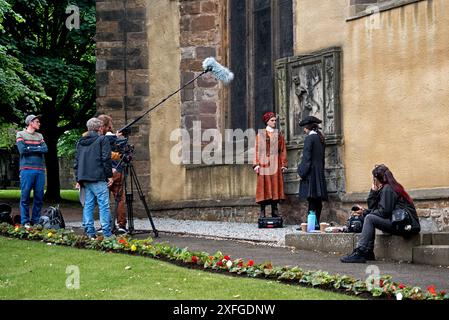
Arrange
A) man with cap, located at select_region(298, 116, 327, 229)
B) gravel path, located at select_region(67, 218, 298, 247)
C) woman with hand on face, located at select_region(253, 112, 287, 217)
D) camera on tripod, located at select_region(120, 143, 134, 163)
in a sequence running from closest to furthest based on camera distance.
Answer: camera on tripod, located at select_region(120, 143, 134, 163)
gravel path, located at select_region(67, 218, 298, 247)
man with cap, located at select_region(298, 116, 327, 229)
woman with hand on face, located at select_region(253, 112, 287, 217)

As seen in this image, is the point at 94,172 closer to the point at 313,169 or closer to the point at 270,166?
the point at 313,169

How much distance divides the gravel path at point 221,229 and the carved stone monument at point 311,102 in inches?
47.5

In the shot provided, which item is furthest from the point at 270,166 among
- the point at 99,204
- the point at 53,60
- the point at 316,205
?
the point at 53,60

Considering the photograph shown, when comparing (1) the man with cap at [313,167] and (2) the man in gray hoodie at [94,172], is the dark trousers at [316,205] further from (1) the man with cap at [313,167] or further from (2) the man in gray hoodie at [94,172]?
(2) the man in gray hoodie at [94,172]

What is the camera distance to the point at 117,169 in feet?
51.3

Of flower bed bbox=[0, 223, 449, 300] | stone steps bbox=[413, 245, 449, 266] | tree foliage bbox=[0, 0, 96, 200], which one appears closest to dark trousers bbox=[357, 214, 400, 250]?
stone steps bbox=[413, 245, 449, 266]

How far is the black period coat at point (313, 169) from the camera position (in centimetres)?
1641

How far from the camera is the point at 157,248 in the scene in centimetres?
1260

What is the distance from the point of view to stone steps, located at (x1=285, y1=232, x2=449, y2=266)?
40.2ft

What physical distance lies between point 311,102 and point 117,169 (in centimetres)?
438

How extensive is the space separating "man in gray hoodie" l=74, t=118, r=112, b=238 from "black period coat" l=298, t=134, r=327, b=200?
353cm

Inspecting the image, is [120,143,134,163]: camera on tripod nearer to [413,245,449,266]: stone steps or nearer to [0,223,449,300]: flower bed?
[0,223,449,300]: flower bed

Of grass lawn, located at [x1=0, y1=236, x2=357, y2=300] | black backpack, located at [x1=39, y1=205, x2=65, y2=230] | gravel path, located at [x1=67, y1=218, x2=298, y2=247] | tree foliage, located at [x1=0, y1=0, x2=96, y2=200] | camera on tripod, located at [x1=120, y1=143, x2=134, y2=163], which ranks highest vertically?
tree foliage, located at [x1=0, y1=0, x2=96, y2=200]
